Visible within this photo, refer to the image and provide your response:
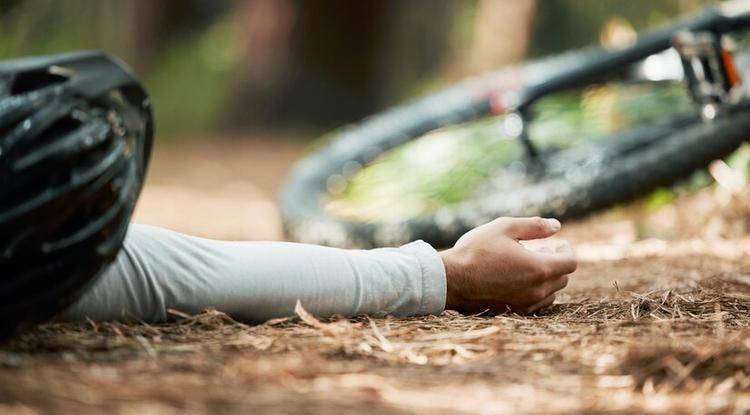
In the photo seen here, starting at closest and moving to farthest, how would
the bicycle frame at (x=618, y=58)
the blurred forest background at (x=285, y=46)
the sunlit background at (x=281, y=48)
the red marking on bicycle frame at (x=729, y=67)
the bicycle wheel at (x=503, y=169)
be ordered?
the bicycle wheel at (x=503, y=169) → the red marking on bicycle frame at (x=729, y=67) → the bicycle frame at (x=618, y=58) → the sunlit background at (x=281, y=48) → the blurred forest background at (x=285, y=46)

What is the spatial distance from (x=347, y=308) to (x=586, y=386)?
0.54 m

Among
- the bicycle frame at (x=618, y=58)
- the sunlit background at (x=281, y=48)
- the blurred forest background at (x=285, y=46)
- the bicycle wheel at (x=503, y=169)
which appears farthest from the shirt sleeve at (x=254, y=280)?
the blurred forest background at (x=285, y=46)

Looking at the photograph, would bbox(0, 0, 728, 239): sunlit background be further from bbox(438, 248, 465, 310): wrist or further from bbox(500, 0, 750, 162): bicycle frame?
bbox(438, 248, 465, 310): wrist

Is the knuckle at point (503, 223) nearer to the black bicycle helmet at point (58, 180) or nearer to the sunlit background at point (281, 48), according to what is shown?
the black bicycle helmet at point (58, 180)

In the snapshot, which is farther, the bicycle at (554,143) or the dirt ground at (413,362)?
the bicycle at (554,143)

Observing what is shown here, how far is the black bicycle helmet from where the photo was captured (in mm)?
1376

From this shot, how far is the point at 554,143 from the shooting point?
4797 millimetres

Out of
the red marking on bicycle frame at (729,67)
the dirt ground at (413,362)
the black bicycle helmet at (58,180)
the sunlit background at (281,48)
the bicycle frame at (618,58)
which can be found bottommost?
the dirt ground at (413,362)

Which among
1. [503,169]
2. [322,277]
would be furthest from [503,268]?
[503,169]

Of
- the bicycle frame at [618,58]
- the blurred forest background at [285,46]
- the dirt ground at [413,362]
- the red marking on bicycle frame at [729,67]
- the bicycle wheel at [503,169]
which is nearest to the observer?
the dirt ground at [413,362]

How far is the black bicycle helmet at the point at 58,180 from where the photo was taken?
54.2 inches

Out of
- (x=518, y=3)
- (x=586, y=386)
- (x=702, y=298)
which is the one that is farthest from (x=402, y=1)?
(x=586, y=386)

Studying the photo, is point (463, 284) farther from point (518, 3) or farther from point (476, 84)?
point (518, 3)

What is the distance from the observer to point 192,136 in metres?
10.2
